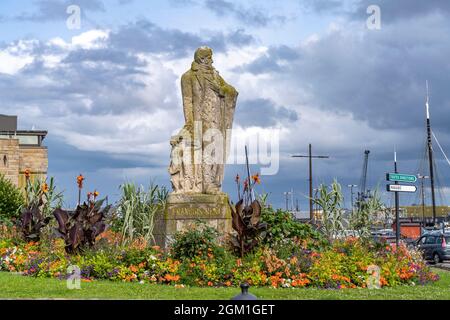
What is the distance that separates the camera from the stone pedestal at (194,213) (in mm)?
18984

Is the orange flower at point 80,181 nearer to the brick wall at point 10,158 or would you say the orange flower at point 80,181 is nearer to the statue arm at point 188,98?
the statue arm at point 188,98

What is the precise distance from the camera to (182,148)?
1975 centimetres

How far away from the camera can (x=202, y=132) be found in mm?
19750

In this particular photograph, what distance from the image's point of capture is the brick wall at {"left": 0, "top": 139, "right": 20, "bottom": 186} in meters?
63.8

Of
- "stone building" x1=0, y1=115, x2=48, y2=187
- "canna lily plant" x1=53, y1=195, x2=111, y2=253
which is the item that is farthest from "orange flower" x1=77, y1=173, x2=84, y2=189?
"stone building" x1=0, y1=115, x2=48, y2=187

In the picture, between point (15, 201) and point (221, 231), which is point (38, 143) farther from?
point (221, 231)

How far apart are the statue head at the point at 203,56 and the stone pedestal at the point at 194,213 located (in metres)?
3.49

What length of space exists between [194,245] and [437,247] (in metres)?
18.5

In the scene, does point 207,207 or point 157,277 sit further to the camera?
point 207,207

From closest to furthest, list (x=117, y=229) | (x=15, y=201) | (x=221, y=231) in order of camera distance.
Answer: (x=221, y=231)
(x=117, y=229)
(x=15, y=201)

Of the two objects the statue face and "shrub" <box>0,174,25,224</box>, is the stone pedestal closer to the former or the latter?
the statue face

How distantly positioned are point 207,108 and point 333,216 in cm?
479
